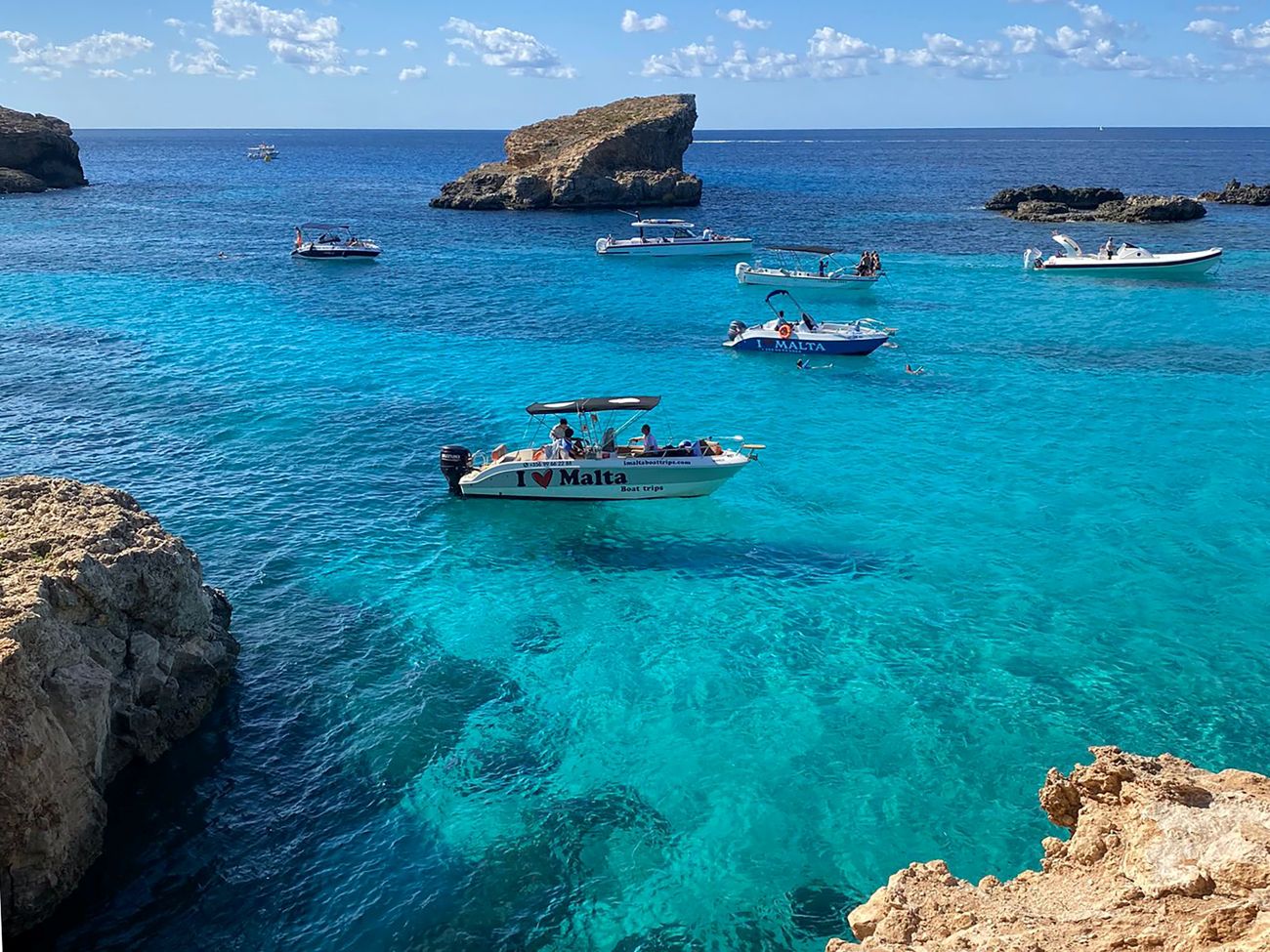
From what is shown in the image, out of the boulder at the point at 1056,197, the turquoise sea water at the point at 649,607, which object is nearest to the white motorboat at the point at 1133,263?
the turquoise sea water at the point at 649,607

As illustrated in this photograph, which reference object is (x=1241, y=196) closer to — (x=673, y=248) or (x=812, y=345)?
(x=673, y=248)

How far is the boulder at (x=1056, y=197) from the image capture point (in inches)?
4139

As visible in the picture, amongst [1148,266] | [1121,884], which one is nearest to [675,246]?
[1148,266]

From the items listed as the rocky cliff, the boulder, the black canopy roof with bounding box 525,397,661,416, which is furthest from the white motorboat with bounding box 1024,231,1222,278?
the rocky cliff

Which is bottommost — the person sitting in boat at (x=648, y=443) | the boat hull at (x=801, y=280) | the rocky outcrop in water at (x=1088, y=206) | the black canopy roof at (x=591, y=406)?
the person sitting in boat at (x=648, y=443)

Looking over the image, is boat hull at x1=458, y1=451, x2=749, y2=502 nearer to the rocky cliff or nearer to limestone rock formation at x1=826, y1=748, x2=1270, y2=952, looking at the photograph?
the rocky cliff

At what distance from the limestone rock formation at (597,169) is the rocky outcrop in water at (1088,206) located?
A: 3592 centimetres

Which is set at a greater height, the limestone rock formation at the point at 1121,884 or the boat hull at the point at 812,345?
the boat hull at the point at 812,345

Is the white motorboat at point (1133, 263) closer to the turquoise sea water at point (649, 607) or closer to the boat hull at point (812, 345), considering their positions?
the turquoise sea water at point (649, 607)

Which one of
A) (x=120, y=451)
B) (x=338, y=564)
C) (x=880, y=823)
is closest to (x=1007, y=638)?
(x=880, y=823)

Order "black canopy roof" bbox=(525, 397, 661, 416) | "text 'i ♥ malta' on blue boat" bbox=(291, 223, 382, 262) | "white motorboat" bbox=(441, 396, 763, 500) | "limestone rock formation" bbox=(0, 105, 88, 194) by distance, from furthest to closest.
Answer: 1. "limestone rock formation" bbox=(0, 105, 88, 194)
2. "text 'i ♥ malta' on blue boat" bbox=(291, 223, 382, 262)
3. "white motorboat" bbox=(441, 396, 763, 500)
4. "black canopy roof" bbox=(525, 397, 661, 416)

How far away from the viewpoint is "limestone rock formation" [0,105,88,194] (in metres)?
119

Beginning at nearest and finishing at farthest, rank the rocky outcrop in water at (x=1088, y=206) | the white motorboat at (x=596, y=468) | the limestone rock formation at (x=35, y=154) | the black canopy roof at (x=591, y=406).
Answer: the black canopy roof at (x=591, y=406)
the white motorboat at (x=596, y=468)
the rocky outcrop in water at (x=1088, y=206)
the limestone rock formation at (x=35, y=154)

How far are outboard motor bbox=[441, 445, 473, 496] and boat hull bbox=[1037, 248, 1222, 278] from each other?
53.1 metres
